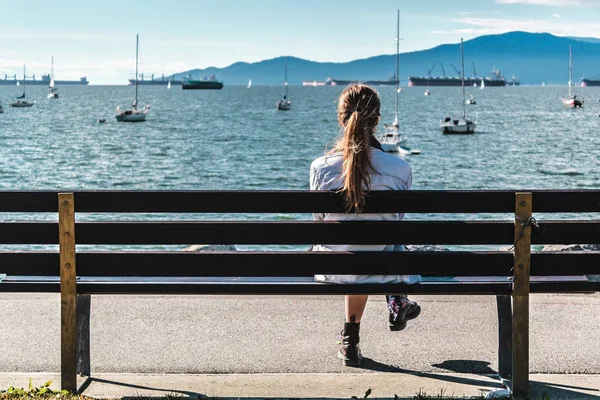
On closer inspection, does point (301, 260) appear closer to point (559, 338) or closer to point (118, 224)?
point (118, 224)

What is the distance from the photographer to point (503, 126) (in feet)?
319

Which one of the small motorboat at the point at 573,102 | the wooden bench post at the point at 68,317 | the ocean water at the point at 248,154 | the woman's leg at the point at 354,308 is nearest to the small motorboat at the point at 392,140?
the ocean water at the point at 248,154

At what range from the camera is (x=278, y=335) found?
19.0 ft

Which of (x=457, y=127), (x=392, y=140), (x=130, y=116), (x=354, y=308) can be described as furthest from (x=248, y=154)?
(x=354, y=308)

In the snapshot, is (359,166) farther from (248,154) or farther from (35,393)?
(248,154)

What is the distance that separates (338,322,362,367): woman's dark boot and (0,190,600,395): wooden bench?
695mm

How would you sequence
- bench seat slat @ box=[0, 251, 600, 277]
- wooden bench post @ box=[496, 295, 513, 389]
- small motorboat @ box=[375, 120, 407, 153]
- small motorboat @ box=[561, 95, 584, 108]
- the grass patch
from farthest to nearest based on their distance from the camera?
1. small motorboat @ box=[561, 95, 584, 108]
2. small motorboat @ box=[375, 120, 407, 153]
3. wooden bench post @ box=[496, 295, 513, 389]
4. bench seat slat @ box=[0, 251, 600, 277]
5. the grass patch

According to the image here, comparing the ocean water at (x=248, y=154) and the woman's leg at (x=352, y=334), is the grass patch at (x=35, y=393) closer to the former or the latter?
the woman's leg at (x=352, y=334)

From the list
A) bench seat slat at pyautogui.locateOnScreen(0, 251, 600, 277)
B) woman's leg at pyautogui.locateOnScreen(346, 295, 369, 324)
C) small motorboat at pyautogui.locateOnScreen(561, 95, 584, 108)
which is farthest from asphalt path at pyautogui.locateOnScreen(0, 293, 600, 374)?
small motorboat at pyautogui.locateOnScreen(561, 95, 584, 108)

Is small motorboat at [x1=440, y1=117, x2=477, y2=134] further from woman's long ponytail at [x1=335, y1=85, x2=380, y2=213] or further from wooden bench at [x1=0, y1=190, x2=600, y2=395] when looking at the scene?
wooden bench at [x1=0, y1=190, x2=600, y2=395]

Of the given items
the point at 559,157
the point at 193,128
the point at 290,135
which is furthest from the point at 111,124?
the point at 559,157

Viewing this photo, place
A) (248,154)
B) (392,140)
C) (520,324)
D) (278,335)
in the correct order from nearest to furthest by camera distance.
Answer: (520,324) < (278,335) < (392,140) < (248,154)

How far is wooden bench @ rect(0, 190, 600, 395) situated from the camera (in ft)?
14.4

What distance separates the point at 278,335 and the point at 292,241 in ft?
4.96
